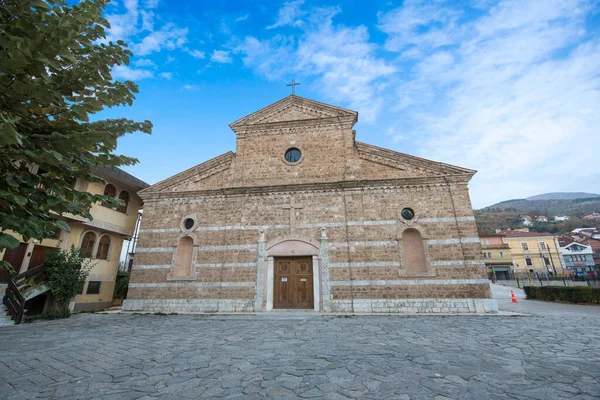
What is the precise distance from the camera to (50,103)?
12.8ft

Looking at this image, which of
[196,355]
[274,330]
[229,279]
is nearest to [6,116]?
[196,355]

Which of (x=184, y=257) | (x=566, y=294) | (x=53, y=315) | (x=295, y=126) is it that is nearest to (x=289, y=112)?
(x=295, y=126)

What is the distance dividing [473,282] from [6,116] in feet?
50.9

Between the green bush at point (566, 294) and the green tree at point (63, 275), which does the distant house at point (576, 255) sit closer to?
the green bush at point (566, 294)

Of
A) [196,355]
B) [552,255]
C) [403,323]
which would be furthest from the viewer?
[552,255]

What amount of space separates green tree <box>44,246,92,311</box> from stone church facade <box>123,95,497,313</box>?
100 inches

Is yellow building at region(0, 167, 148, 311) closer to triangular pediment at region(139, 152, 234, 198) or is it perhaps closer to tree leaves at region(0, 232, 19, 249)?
triangular pediment at region(139, 152, 234, 198)

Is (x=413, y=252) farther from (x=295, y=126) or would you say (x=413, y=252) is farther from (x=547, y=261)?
(x=547, y=261)

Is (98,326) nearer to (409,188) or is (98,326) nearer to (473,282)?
(409,188)

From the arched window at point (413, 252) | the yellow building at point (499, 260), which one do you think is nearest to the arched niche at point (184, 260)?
the arched window at point (413, 252)

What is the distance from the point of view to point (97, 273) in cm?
1641

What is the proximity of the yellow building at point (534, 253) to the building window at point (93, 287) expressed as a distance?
63.3 meters

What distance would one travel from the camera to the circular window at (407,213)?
1420cm

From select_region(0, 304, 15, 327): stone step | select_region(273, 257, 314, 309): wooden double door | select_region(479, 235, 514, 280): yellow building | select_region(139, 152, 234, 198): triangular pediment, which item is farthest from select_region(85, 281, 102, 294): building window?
select_region(479, 235, 514, 280): yellow building
